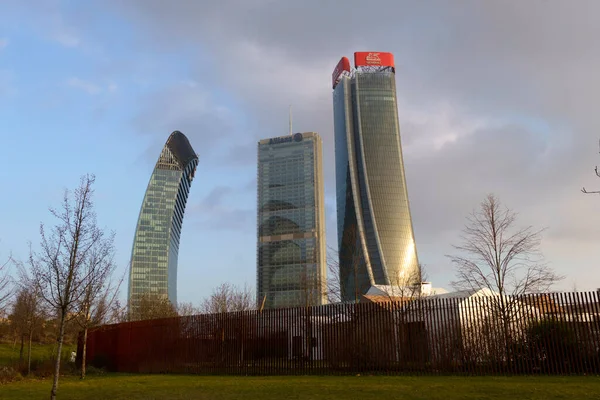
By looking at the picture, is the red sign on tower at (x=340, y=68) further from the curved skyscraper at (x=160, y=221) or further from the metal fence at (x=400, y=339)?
the metal fence at (x=400, y=339)

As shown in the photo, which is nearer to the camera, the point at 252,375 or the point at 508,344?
the point at 508,344

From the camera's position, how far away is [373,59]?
19312 centimetres

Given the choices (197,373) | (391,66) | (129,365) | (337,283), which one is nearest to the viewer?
(197,373)

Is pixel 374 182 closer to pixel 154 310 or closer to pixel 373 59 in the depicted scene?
pixel 373 59

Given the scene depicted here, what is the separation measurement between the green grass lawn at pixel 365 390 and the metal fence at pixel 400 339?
144 centimetres

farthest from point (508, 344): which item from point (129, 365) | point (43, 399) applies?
point (129, 365)

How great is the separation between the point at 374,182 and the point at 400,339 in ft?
440

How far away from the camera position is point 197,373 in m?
23.1

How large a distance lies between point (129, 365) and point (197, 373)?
5741mm

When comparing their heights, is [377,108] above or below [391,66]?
below

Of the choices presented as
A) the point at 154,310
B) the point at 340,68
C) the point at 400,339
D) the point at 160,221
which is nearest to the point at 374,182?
the point at 340,68

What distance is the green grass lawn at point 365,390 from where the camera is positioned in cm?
1284

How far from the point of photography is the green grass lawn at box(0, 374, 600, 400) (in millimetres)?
12836

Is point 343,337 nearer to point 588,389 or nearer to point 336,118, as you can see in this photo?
point 588,389
